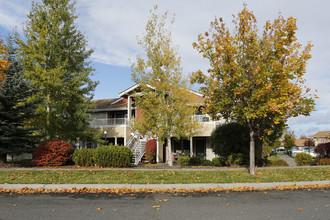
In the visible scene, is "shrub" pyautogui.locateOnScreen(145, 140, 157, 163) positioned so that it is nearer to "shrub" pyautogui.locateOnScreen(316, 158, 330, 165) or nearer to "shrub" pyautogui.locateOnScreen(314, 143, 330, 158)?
"shrub" pyautogui.locateOnScreen(314, 143, 330, 158)

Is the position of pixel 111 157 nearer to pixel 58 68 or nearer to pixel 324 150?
pixel 58 68

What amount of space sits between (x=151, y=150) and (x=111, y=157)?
9.72 metres

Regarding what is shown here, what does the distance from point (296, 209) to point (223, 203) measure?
1.78m

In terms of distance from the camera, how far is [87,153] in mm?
17203

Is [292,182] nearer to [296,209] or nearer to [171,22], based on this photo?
[296,209]

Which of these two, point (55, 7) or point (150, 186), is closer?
point (150, 186)

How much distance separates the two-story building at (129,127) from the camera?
2589cm

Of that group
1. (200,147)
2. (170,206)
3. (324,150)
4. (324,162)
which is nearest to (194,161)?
(324,162)

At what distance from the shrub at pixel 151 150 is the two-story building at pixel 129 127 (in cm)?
42

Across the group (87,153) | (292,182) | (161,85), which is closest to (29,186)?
(87,153)

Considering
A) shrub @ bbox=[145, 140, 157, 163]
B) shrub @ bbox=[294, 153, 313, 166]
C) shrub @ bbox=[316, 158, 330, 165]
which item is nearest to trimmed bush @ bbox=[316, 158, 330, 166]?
shrub @ bbox=[316, 158, 330, 165]

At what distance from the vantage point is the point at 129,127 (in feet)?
92.2

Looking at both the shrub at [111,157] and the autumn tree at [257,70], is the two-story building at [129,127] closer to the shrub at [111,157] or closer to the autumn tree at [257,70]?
the shrub at [111,157]

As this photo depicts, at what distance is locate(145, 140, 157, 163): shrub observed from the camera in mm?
26188
